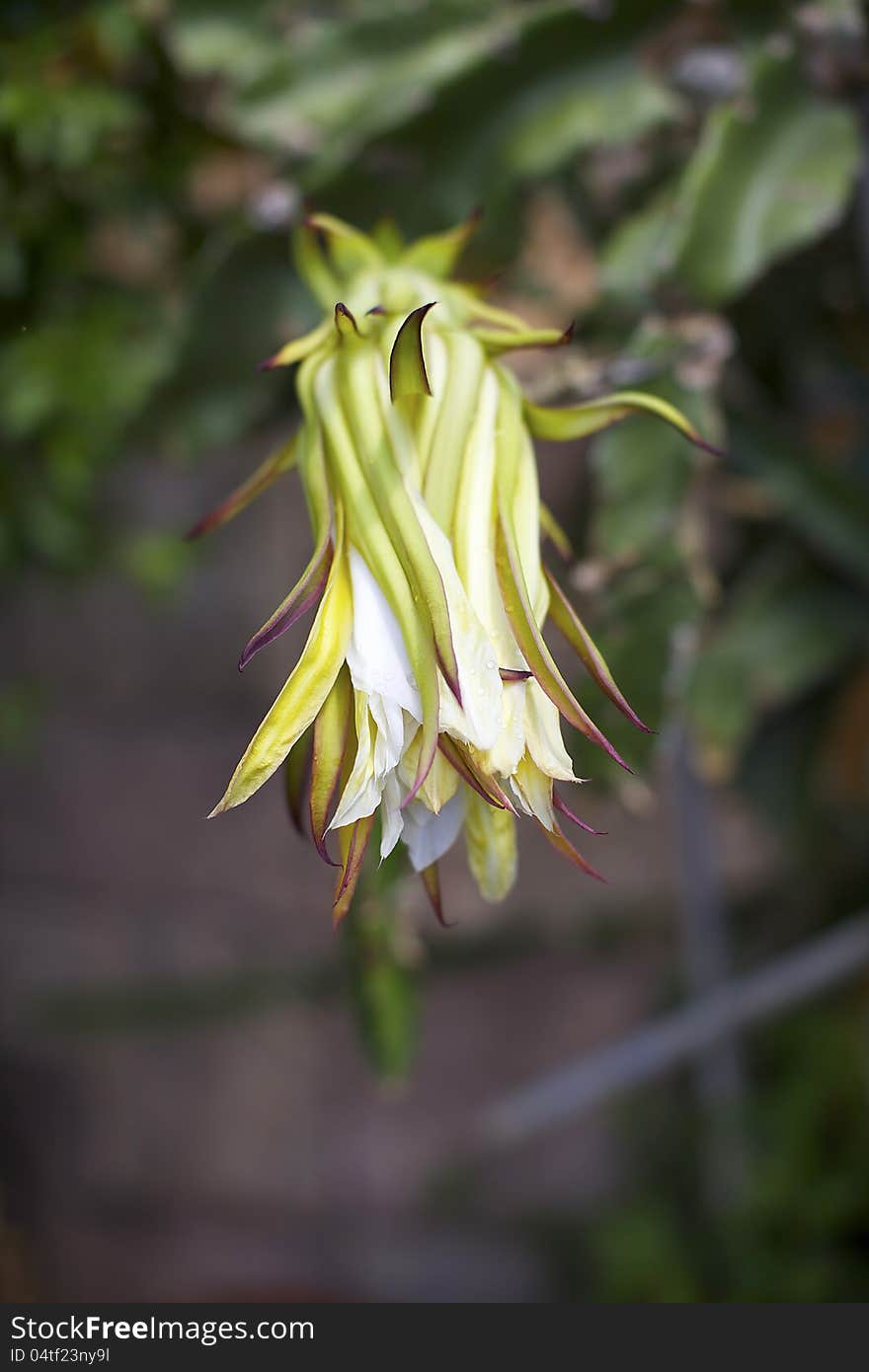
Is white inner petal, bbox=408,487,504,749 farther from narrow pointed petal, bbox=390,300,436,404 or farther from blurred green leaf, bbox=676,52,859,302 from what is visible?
blurred green leaf, bbox=676,52,859,302

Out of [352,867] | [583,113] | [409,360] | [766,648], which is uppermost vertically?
[583,113]

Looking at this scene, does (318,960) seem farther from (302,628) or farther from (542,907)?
(302,628)

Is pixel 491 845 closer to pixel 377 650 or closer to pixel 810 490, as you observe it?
pixel 377 650

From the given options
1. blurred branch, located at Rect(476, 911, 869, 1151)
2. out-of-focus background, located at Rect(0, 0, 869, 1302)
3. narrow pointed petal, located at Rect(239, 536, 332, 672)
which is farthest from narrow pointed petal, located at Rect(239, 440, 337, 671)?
blurred branch, located at Rect(476, 911, 869, 1151)

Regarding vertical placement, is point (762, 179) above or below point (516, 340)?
above

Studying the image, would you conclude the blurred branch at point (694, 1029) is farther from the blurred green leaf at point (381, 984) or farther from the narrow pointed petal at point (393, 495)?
the narrow pointed petal at point (393, 495)

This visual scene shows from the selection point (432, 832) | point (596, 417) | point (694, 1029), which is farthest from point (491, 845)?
point (694, 1029)
